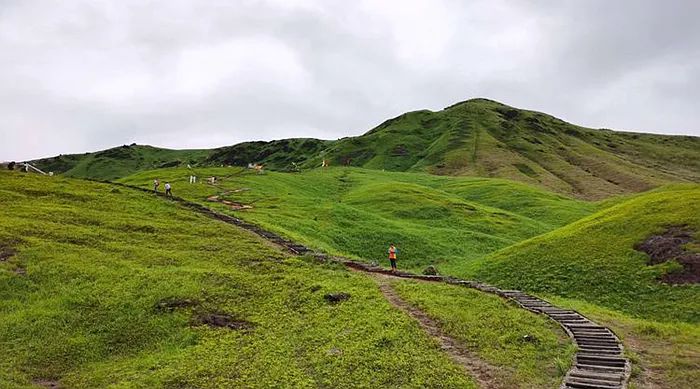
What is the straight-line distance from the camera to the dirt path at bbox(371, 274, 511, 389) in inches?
804

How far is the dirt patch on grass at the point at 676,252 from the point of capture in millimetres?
35688

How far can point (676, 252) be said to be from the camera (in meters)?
38.5

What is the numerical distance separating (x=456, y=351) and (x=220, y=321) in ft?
38.8

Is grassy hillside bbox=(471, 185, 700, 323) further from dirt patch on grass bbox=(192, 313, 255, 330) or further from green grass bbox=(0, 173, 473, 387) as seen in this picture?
dirt patch on grass bbox=(192, 313, 255, 330)

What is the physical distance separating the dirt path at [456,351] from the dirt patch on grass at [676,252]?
1848cm

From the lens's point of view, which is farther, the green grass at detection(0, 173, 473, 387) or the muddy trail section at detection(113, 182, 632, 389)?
the green grass at detection(0, 173, 473, 387)

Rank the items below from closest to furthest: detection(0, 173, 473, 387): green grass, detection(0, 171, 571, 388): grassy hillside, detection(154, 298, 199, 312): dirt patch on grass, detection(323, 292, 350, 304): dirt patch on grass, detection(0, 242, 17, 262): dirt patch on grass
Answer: detection(0, 171, 571, 388): grassy hillside < detection(0, 173, 473, 387): green grass < detection(154, 298, 199, 312): dirt patch on grass < detection(323, 292, 350, 304): dirt patch on grass < detection(0, 242, 17, 262): dirt patch on grass

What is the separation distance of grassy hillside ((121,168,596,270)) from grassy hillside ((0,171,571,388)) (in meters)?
15.9

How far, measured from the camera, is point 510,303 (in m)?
30.7

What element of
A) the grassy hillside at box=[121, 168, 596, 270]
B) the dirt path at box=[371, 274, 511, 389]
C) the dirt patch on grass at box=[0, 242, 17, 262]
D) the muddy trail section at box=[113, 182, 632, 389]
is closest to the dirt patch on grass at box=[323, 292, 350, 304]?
the dirt path at box=[371, 274, 511, 389]

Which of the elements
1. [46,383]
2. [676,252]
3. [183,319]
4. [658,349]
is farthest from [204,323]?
[676,252]

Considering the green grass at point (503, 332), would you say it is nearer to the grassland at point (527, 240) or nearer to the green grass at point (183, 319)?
the grassland at point (527, 240)

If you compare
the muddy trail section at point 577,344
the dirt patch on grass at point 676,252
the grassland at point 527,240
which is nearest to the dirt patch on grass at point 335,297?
the muddy trail section at point 577,344

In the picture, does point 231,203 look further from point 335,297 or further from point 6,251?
point 335,297
